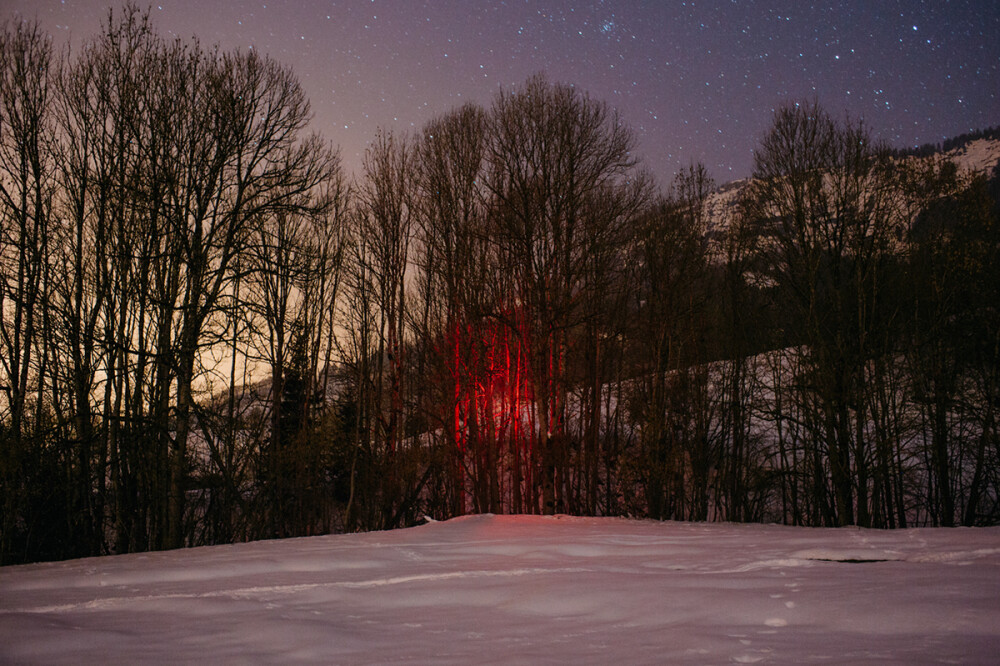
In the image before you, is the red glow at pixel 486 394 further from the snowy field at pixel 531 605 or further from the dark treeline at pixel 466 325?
the snowy field at pixel 531 605

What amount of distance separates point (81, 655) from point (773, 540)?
4.68 m

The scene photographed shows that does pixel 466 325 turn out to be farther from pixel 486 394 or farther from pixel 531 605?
pixel 531 605

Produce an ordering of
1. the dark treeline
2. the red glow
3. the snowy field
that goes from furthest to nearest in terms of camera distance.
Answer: the red glow → the dark treeline → the snowy field

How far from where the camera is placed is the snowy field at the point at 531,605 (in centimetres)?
225

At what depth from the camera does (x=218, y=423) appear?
11.1 metres

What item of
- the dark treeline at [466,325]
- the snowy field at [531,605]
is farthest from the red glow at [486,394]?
the snowy field at [531,605]

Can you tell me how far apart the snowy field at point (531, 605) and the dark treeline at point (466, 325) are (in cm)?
703

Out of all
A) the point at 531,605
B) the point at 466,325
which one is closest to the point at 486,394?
the point at 466,325

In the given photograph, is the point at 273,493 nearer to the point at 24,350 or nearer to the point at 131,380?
the point at 131,380

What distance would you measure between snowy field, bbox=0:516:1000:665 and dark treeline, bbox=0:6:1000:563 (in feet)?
23.1

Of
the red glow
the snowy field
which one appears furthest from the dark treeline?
the snowy field

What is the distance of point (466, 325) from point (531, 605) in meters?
12.8

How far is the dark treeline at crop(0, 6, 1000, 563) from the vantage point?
1104 cm

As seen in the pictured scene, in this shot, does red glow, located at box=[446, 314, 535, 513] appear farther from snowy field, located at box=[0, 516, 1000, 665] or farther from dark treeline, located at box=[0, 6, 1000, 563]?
snowy field, located at box=[0, 516, 1000, 665]
